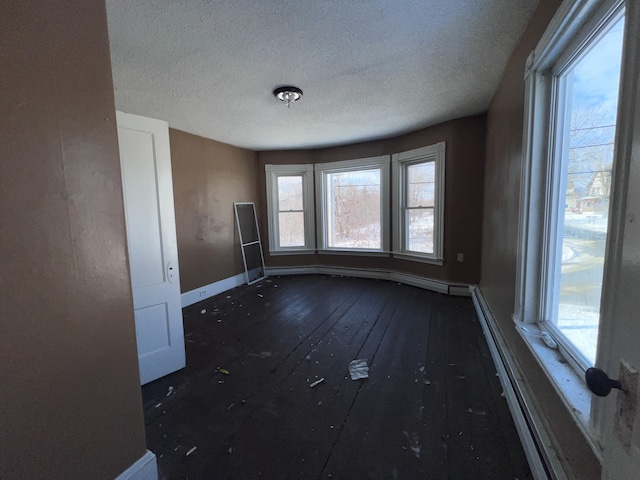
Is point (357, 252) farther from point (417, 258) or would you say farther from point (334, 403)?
point (334, 403)

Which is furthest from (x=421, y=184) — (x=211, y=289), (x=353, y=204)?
(x=211, y=289)

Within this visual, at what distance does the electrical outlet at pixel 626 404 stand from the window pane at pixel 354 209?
4245 millimetres

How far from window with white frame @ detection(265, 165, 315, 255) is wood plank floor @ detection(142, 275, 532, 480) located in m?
2.21

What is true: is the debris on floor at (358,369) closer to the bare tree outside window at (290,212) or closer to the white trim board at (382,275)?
the white trim board at (382,275)

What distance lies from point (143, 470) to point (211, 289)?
10.1 feet

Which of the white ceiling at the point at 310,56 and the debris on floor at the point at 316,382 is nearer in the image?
the white ceiling at the point at 310,56

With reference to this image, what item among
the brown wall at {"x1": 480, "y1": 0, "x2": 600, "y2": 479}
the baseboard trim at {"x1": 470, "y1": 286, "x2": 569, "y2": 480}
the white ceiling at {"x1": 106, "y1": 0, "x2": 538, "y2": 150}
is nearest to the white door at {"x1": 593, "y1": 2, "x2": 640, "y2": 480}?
the brown wall at {"x1": 480, "y1": 0, "x2": 600, "y2": 479}

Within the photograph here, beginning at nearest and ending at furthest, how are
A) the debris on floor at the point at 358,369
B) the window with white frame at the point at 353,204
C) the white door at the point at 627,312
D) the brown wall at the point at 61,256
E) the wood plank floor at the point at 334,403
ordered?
the white door at the point at 627,312
the brown wall at the point at 61,256
the wood plank floor at the point at 334,403
the debris on floor at the point at 358,369
the window with white frame at the point at 353,204

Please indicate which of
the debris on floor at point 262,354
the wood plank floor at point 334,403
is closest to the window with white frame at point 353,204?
the wood plank floor at point 334,403

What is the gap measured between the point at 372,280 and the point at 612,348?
13.9 feet

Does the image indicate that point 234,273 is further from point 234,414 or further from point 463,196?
point 463,196

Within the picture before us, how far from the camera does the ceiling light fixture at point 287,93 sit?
8.23ft

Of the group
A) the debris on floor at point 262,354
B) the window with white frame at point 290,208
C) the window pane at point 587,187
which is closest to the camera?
the window pane at point 587,187

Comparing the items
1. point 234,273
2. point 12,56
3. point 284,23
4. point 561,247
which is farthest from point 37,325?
point 234,273
